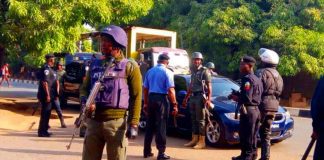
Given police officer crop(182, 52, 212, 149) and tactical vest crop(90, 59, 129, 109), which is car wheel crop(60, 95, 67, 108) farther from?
tactical vest crop(90, 59, 129, 109)

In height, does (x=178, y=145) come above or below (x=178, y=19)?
below

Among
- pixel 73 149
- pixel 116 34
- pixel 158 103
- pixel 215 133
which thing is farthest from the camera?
pixel 215 133

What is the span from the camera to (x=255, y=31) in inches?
977

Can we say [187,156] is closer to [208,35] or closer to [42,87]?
[42,87]

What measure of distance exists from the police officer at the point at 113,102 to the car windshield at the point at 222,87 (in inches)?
236

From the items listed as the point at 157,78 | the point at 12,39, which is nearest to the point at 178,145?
the point at 157,78

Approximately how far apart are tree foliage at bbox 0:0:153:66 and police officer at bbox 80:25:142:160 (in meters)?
9.27

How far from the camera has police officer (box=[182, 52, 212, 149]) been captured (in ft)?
31.9

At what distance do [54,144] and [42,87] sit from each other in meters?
1.52

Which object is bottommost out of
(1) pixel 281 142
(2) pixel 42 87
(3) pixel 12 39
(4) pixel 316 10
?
(1) pixel 281 142

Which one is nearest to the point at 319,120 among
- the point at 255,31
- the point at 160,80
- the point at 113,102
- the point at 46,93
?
the point at 113,102

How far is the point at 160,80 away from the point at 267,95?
5.83ft

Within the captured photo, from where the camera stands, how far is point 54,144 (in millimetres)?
9961

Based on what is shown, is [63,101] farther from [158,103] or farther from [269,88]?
[269,88]
